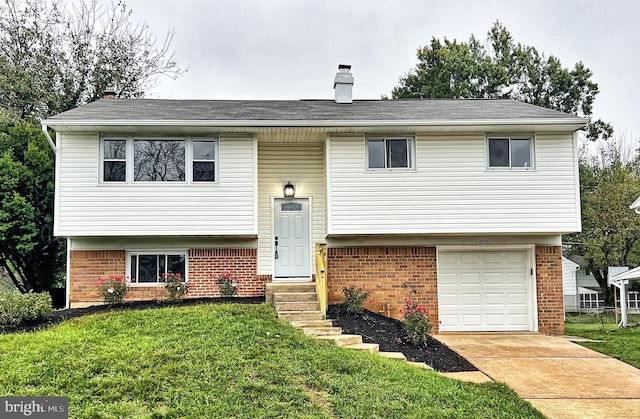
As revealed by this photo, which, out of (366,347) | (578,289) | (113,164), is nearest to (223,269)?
(113,164)

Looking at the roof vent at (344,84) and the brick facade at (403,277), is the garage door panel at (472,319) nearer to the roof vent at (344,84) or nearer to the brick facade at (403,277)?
the brick facade at (403,277)

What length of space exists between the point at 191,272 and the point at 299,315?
332 centimetres

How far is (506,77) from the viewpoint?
100 ft

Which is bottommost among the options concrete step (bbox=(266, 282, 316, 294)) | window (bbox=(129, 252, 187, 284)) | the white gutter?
concrete step (bbox=(266, 282, 316, 294))

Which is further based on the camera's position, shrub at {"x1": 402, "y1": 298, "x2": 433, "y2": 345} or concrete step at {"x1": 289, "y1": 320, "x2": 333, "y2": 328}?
concrete step at {"x1": 289, "y1": 320, "x2": 333, "y2": 328}

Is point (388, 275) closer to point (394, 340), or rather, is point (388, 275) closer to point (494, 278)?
point (494, 278)

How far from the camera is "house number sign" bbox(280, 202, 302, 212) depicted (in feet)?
41.8

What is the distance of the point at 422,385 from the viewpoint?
21.2 feet

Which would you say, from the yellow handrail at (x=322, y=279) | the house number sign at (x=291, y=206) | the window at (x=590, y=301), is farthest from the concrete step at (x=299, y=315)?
the window at (x=590, y=301)

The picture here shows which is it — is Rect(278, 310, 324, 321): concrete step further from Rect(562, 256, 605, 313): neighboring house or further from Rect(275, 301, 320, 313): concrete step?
Rect(562, 256, 605, 313): neighboring house

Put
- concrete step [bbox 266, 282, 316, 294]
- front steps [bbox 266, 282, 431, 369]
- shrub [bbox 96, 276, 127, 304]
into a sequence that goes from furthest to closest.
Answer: concrete step [bbox 266, 282, 316, 294] < shrub [bbox 96, 276, 127, 304] < front steps [bbox 266, 282, 431, 369]

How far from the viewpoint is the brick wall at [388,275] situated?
40.1 feet

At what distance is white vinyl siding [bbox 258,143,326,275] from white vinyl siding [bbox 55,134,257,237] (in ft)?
3.19

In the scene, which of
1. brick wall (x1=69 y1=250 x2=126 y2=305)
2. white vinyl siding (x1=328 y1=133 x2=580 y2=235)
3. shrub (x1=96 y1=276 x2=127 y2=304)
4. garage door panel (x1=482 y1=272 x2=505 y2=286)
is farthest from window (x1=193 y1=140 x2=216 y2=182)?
garage door panel (x1=482 y1=272 x2=505 y2=286)
